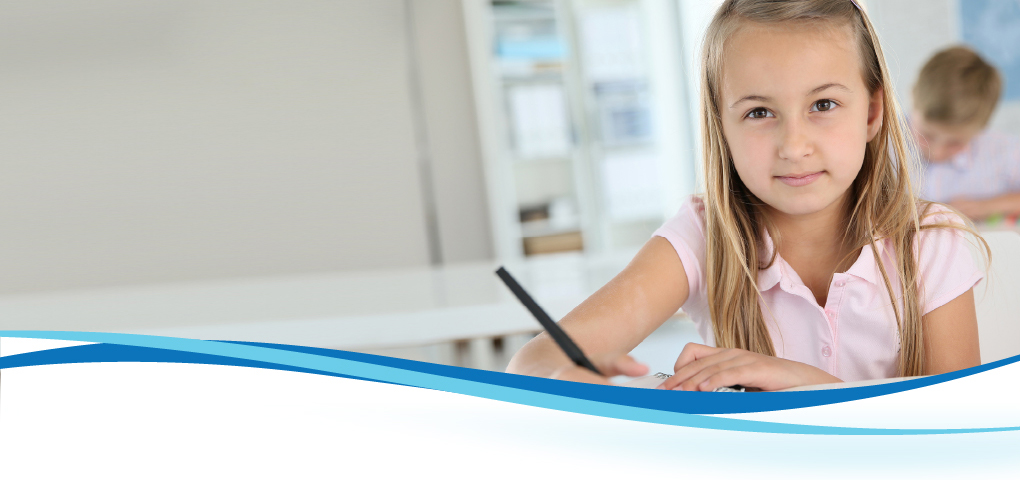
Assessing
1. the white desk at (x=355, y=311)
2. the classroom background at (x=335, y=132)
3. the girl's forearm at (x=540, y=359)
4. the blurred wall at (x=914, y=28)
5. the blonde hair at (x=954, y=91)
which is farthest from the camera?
the classroom background at (x=335, y=132)

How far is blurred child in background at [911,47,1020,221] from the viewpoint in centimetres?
167

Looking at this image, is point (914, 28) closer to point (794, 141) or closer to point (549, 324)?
point (794, 141)

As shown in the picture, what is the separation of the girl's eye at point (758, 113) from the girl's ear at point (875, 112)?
0.38 ft

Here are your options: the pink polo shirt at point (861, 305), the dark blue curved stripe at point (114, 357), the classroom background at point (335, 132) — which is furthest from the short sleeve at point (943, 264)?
the classroom background at point (335, 132)

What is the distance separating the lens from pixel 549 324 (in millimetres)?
335

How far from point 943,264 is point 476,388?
0.45 m

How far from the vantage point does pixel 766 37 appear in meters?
0.54

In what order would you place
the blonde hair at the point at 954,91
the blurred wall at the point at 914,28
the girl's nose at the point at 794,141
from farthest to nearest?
the blurred wall at the point at 914,28 → the blonde hair at the point at 954,91 → the girl's nose at the point at 794,141

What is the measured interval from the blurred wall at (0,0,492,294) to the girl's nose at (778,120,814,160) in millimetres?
2991

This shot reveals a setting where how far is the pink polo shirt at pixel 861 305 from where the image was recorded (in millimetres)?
578

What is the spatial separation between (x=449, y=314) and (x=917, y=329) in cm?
48

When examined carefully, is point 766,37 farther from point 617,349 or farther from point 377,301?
point 377,301

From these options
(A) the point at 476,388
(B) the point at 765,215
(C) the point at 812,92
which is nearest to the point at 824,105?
(C) the point at 812,92

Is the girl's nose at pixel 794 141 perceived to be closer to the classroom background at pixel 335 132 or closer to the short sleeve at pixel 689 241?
the short sleeve at pixel 689 241
